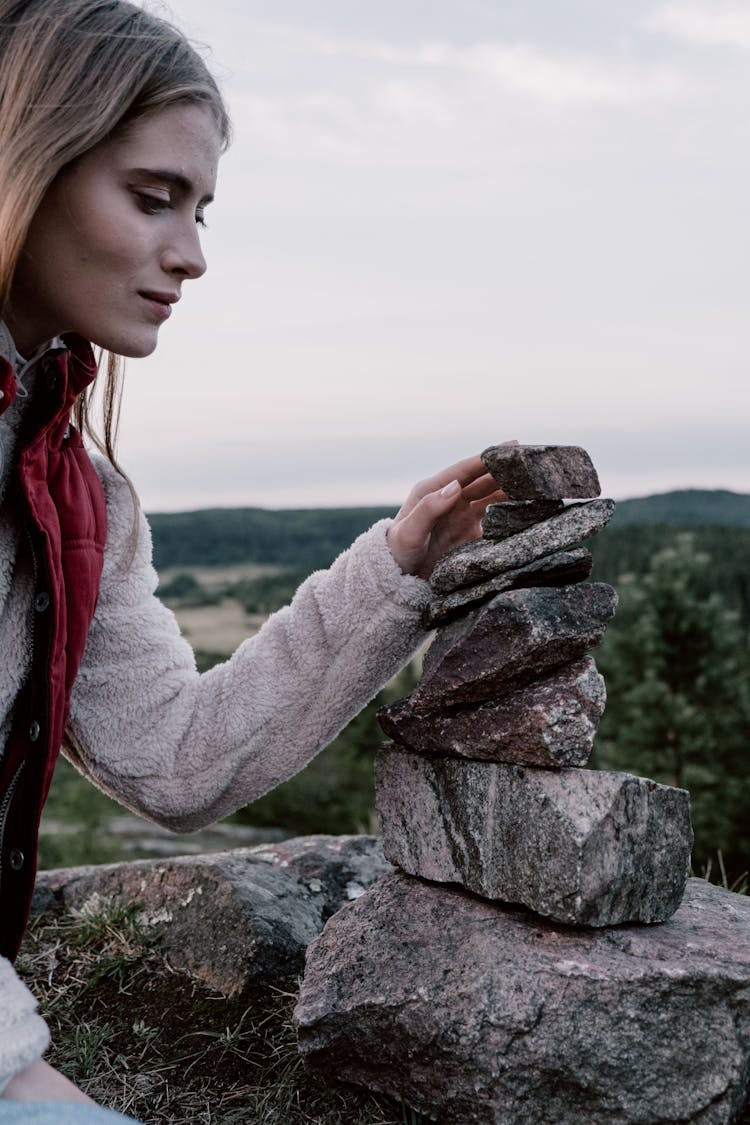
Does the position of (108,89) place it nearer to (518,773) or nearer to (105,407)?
(105,407)

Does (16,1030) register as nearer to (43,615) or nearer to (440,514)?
(43,615)

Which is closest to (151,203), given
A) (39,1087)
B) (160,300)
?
(160,300)

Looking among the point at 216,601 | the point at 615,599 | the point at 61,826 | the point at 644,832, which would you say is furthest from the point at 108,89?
the point at 216,601

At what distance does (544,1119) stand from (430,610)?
4.49 feet

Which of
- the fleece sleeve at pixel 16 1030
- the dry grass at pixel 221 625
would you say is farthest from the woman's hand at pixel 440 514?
the dry grass at pixel 221 625

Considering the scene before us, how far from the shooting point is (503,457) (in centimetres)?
293

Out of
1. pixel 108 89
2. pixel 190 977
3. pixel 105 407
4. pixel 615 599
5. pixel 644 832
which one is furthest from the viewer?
pixel 190 977

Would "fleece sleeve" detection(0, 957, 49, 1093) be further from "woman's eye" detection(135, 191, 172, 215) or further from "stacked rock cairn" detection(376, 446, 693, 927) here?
"woman's eye" detection(135, 191, 172, 215)

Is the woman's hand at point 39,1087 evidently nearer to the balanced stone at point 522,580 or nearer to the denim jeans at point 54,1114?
the denim jeans at point 54,1114

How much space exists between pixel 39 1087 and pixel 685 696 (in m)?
16.9

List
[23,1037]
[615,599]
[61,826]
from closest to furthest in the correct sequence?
[23,1037] < [615,599] < [61,826]

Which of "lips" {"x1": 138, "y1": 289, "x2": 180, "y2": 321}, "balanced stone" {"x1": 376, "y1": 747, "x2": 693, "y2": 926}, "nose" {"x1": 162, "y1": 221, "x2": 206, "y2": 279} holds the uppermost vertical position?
"nose" {"x1": 162, "y1": 221, "x2": 206, "y2": 279}

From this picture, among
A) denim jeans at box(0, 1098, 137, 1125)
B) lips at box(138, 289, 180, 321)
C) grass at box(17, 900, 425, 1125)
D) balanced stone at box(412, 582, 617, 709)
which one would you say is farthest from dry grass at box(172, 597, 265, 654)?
denim jeans at box(0, 1098, 137, 1125)

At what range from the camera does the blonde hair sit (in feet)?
8.42
